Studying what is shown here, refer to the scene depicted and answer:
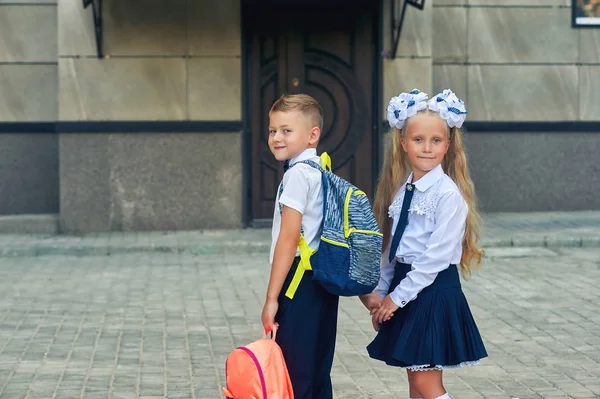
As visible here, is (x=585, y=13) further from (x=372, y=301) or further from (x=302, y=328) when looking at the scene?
(x=302, y=328)

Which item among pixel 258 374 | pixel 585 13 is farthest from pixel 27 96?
pixel 258 374

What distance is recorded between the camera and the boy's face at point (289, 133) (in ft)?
15.0

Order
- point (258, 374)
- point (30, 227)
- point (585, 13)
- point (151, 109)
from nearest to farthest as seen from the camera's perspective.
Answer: point (258, 374)
point (151, 109)
point (30, 227)
point (585, 13)

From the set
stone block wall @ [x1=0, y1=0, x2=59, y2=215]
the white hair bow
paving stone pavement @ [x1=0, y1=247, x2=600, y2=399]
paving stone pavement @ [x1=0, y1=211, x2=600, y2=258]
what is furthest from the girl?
stone block wall @ [x1=0, y1=0, x2=59, y2=215]

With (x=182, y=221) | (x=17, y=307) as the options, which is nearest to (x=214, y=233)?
(x=182, y=221)

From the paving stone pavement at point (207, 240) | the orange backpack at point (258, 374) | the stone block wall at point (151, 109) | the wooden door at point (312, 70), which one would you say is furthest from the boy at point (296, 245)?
the wooden door at point (312, 70)

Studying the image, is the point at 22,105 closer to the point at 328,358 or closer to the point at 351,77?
the point at 351,77

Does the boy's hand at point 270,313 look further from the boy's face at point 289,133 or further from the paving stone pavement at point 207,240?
the paving stone pavement at point 207,240

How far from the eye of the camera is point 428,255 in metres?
4.57

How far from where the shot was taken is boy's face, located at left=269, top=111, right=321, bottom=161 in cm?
457

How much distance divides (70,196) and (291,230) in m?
9.60

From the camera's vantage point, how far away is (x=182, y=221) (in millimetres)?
13828

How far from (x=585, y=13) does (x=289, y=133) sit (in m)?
11.5

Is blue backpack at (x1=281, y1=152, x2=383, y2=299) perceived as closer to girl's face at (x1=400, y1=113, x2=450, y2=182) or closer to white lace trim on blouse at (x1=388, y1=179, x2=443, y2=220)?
white lace trim on blouse at (x1=388, y1=179, x2=443, y2=220)
